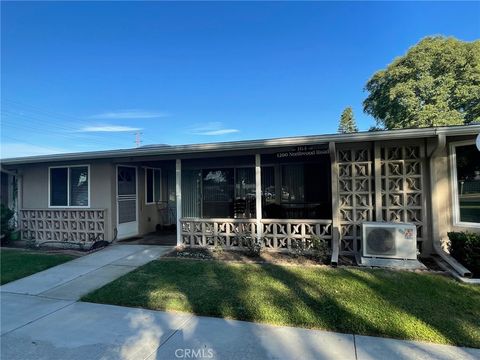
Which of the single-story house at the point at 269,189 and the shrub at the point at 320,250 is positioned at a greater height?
the single-story house at the point at 269,189

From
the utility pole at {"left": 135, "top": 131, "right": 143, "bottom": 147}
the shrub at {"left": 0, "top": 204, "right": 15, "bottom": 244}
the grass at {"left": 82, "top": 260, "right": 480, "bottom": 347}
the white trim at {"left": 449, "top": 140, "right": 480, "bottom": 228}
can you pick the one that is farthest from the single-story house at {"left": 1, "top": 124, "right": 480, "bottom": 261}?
the utility pole at {"left": 135, "top": 131, "right": 143, "bottom": 147}

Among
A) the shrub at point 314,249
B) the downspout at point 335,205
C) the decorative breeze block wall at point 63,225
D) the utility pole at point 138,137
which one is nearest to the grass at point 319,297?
the shrub at point 314,249

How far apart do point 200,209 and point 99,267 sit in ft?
13.2

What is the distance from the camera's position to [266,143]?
7.13 metres

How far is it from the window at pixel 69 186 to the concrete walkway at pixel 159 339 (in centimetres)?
490

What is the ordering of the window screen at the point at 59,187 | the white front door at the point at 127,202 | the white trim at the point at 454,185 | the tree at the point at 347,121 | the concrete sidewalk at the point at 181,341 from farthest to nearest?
the tree at the point at 347,121 → the window screen at the point at 59,187 → the white front door at the point at 127,202 → the white trim at the point at 454,185 → the concrete sidewalk at the point at 181,341

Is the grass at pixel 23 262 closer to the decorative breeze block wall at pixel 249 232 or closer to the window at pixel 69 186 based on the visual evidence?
the window at pixel 69 186

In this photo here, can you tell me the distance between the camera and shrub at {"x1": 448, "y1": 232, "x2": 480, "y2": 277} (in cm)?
532

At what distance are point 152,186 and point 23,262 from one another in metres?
4.59

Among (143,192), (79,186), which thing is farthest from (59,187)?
(143,192)

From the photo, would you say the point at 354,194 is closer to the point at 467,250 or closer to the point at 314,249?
the point at 314,249

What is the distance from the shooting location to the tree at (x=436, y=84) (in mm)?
20203

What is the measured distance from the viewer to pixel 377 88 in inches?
940

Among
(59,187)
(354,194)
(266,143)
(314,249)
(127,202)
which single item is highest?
(266,143)
